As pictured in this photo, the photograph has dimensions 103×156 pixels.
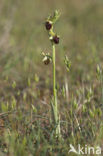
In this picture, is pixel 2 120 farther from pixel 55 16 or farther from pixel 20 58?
pixel 20 58

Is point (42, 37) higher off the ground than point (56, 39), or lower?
higher

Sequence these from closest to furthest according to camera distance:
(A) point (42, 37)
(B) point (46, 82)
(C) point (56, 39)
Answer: (C) point (56, 39) < (B) point (46, 82) < (A) point (42, 37)

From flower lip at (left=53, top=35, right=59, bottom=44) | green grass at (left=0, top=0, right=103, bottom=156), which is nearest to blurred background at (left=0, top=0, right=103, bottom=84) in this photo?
green grass at (left=0, top=0, right=103, bottom=156)

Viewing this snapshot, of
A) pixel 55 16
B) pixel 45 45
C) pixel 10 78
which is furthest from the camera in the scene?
pixel 45 45

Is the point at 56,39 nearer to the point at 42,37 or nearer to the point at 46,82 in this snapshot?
the point at 46,82

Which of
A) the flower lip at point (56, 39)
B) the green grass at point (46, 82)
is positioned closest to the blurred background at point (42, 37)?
the green grass at point (46, 82)

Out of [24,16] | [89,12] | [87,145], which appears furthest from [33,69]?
[89,12]

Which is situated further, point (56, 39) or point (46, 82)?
point (46, 82)

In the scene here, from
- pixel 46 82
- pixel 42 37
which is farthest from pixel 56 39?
pixel 42 37
